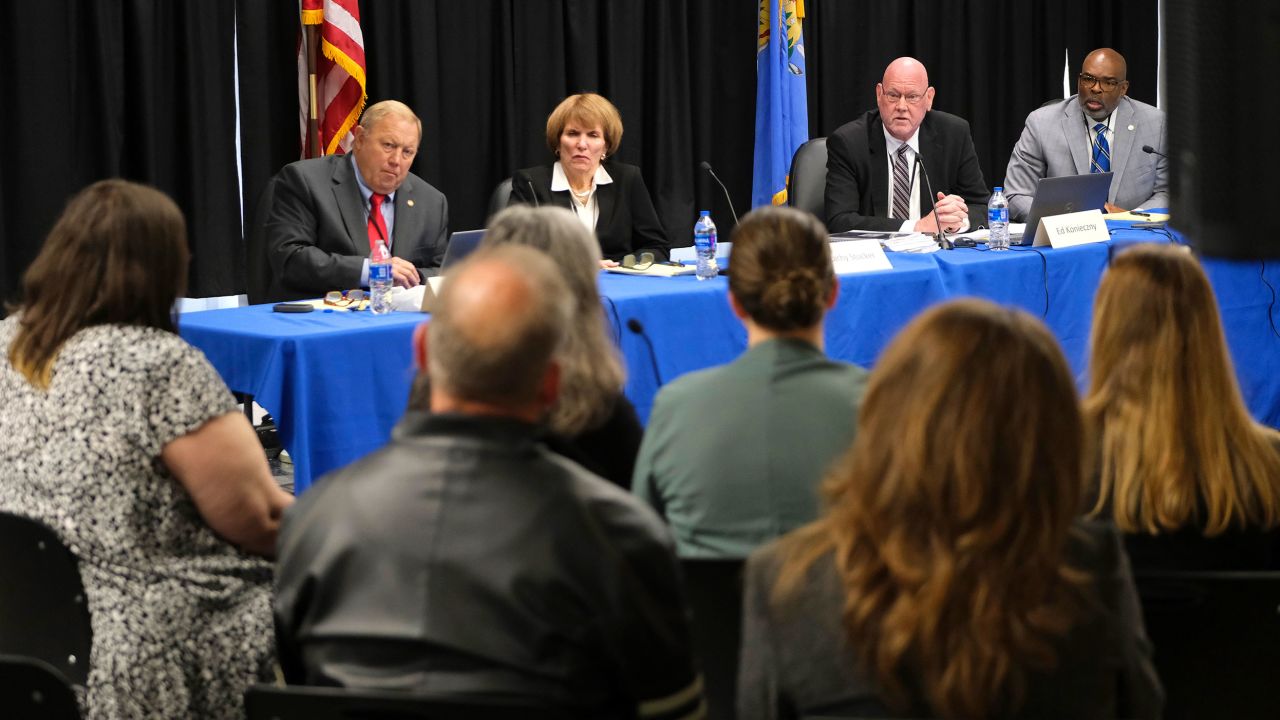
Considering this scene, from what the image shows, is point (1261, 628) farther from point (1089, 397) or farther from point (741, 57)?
point (741, 57)

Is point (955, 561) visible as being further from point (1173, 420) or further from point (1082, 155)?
point (1082, 155)

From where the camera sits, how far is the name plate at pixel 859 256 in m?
4.32

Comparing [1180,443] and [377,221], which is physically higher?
[377,221]

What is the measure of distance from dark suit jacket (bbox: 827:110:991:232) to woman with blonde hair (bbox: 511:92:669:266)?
0.75 metres

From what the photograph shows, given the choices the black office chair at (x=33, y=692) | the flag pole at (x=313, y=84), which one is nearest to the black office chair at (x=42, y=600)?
the black office chair at (x=33, y=692)

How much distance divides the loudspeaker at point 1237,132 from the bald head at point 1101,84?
4907mm

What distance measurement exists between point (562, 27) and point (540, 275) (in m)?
5.49

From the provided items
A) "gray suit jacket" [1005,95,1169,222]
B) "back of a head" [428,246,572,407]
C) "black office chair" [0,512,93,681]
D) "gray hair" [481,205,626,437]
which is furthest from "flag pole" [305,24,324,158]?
"back of a head" [428,246,572,407]

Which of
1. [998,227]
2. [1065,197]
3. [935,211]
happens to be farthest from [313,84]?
[1065,197]

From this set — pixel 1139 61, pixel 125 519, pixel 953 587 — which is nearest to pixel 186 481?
pixel 125 519

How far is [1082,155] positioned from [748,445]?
434 cm

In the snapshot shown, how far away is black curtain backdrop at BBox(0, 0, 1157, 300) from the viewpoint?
5230 mm

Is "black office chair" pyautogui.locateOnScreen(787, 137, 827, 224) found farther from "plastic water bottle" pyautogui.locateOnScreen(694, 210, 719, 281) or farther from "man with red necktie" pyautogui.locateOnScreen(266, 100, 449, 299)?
"man with red necktie" pyautogui.locateOnScreen(266, 100, 449, 299)

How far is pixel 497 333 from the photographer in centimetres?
141
